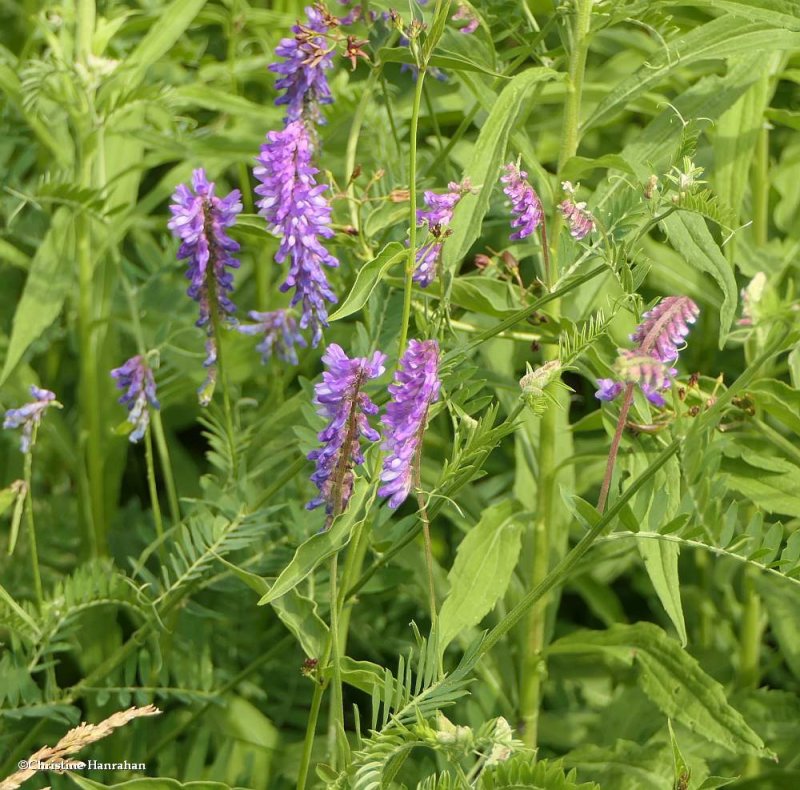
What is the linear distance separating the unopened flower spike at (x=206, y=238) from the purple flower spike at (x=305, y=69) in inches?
6.3

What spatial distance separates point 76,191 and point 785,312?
123 cm

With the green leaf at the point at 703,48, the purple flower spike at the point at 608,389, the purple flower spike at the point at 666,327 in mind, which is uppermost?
the green leaf at the point at 703,48

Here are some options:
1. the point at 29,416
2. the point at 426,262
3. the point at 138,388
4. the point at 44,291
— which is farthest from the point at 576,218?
the point at 44,291

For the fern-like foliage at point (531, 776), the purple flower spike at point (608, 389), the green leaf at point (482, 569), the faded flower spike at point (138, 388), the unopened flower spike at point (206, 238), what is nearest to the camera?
the fern-like foliage at point (531, 776)

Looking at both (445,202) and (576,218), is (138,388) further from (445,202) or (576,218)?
(576,218)

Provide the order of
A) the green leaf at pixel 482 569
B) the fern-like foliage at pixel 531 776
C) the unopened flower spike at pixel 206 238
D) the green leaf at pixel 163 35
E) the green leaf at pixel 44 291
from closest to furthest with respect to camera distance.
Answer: the fern-like foliage at pixel 531 776 → the unopened flower spike at pixel 206 238 → the green leaf at pixel 482 569 → the green leaf at pixel 44 291 → the green leaf at pixel 163 35

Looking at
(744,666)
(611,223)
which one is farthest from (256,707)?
(611,223)

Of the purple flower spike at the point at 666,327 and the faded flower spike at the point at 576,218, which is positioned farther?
the faded flower spike at the point at 576,218

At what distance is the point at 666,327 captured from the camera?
4.18ft

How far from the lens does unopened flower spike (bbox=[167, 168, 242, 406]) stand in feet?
4.98

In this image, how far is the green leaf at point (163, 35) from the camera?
7.20 feet

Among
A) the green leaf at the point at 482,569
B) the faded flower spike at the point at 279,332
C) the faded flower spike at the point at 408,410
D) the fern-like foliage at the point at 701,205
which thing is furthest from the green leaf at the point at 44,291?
the fern-like foliage at the point at 701,205

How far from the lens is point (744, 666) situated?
217 cm

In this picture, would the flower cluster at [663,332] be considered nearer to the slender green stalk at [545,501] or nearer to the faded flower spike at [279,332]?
the slender green stalk at [545,501]
